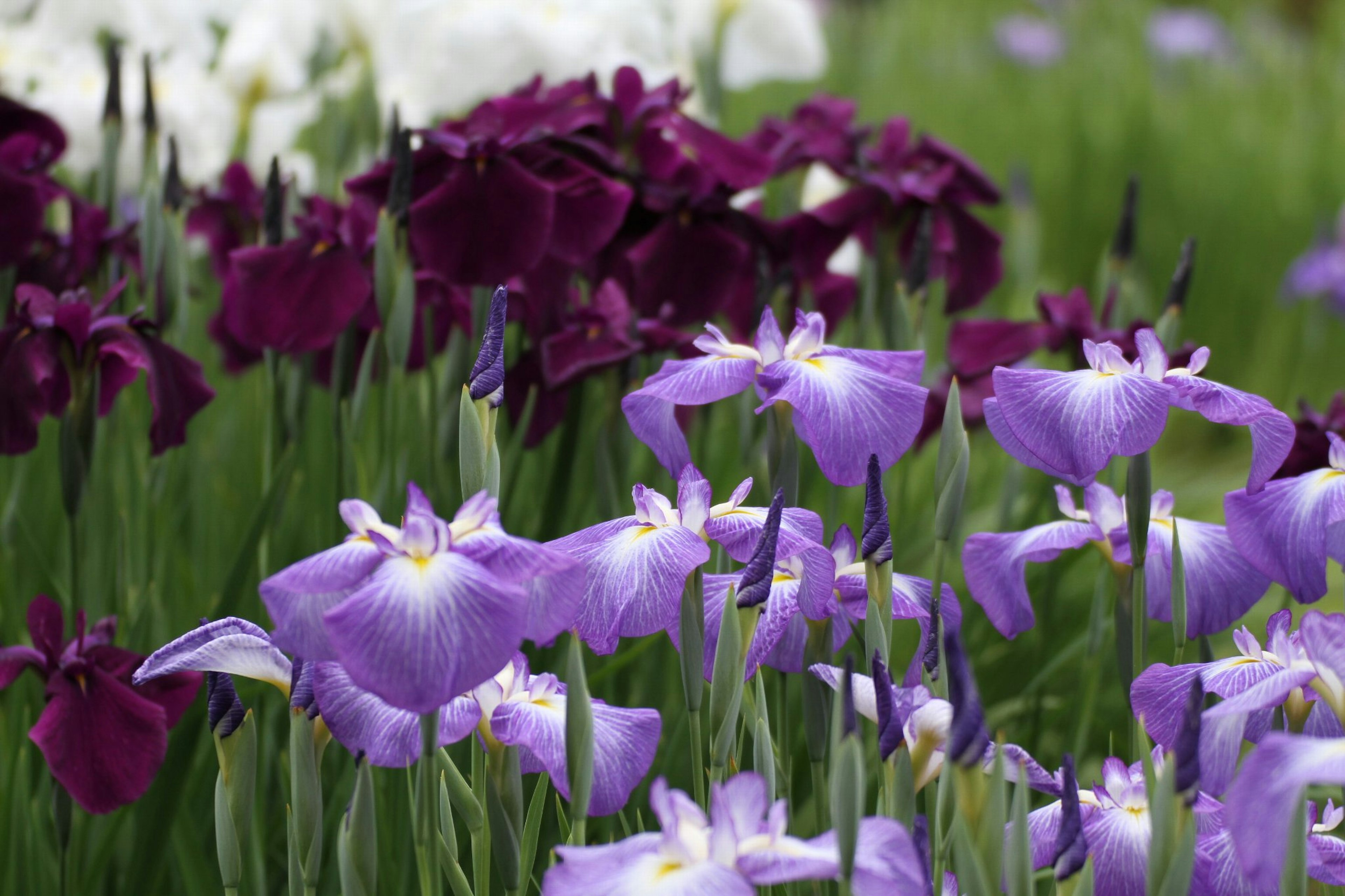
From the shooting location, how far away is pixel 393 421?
1.36 m

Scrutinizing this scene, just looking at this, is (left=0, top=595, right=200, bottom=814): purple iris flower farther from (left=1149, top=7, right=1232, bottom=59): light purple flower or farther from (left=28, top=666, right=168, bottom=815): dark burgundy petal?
(left=1149, top=7, right=1232, bottom=59): light purple flower

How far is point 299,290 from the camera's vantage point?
128cm

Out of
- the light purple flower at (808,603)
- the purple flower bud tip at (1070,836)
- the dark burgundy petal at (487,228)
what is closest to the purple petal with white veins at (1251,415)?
the light purple flower at (808,603)

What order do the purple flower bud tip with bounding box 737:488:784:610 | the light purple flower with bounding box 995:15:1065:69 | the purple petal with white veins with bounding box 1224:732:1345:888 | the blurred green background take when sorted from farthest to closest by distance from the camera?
the light purple flower with bounding box 995:15:1065:69 → the blurred green background → the purple flower bud tip with bounding box 737:488:784:610 → the purple petal with white veins with bounding box 1224:732:1345:888

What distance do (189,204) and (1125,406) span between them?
4.75ft

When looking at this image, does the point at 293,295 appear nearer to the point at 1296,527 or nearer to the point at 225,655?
the point at 225,655

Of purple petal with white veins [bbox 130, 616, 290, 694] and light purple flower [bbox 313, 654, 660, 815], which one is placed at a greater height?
purple petal with white veins [bbox 130, 616, 290, 694]

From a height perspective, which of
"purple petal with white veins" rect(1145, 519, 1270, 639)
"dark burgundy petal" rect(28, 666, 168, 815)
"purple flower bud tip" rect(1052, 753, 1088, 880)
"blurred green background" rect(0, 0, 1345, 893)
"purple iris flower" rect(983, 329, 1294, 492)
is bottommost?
"blurred green background" rect(0, 0, 1345, 893)

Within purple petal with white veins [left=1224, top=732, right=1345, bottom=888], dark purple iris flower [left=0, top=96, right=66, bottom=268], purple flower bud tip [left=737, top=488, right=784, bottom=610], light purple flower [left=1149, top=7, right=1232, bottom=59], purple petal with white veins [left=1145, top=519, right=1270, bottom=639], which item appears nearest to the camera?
purple petal with white veins [left=1224, top=732, right=1345, bottom=888]

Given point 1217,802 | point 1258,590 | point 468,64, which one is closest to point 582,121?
point 468,64

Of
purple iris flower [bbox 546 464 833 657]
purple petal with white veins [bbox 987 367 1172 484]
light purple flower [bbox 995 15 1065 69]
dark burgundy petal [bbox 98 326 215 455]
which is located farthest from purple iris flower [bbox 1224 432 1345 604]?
light purple flower [bbox 995 15 1065 69]

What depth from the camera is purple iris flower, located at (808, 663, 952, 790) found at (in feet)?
2.19

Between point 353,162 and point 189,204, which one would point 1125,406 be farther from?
point 353,162

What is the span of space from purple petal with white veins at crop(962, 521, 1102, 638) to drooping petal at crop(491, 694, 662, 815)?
33 cm
